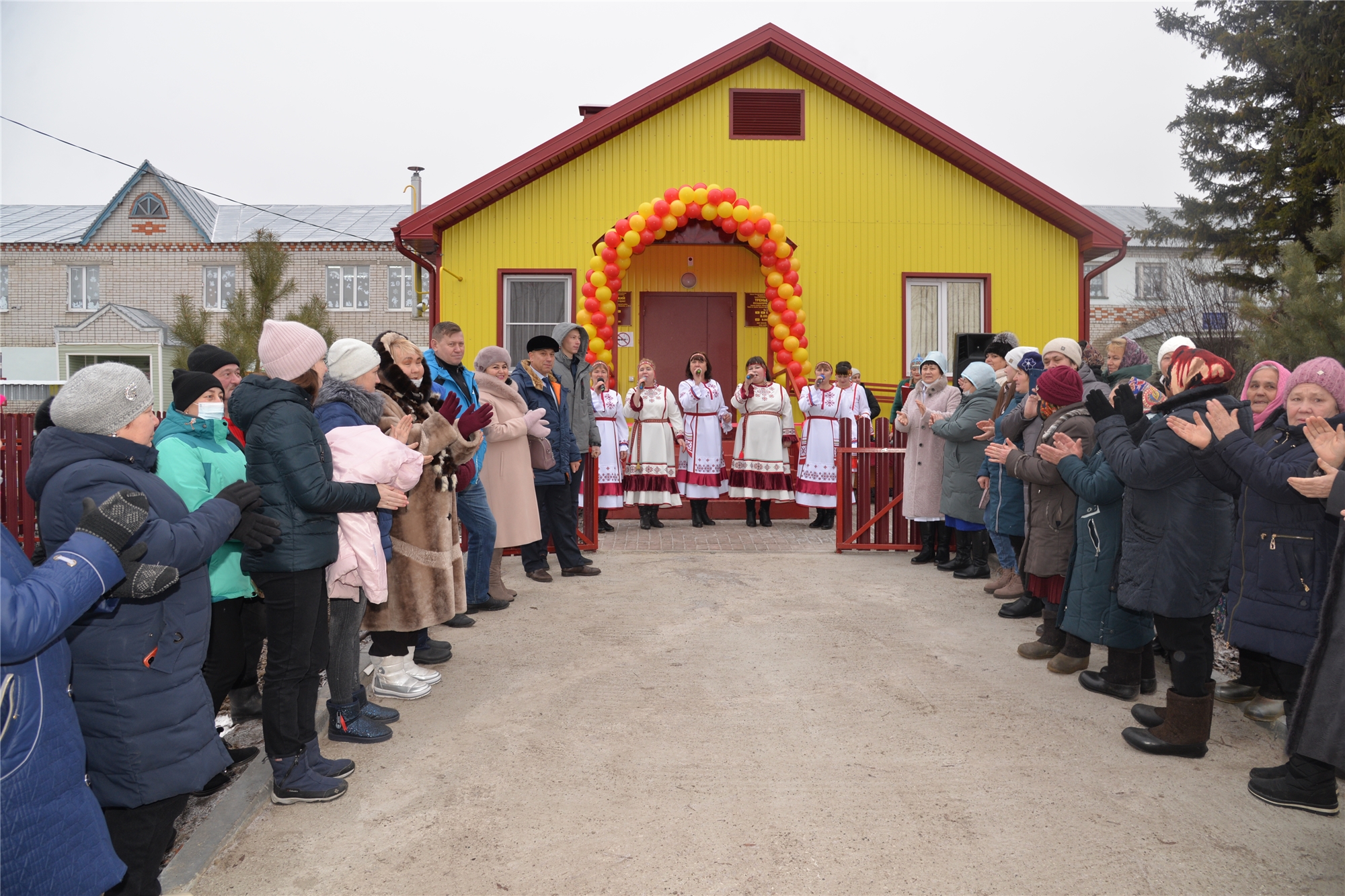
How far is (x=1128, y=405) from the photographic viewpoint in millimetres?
4426

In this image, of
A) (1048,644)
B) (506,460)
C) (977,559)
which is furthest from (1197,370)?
(506,460)

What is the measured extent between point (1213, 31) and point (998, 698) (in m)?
26.6

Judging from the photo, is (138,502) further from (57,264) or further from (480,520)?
(57,264)

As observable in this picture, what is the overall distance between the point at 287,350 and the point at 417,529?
144cm

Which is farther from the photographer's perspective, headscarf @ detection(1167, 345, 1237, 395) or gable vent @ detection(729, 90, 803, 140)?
gable vent @ detection(729, 90, 803, 140)

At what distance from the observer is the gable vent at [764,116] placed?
13.4 m

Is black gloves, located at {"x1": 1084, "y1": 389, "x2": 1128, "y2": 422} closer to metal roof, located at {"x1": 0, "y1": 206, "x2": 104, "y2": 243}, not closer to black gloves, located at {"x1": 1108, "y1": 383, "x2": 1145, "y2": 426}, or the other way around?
black gloves, located at {"x1": 1108, "y1": 383, "x2": 1145, "y2": 426}

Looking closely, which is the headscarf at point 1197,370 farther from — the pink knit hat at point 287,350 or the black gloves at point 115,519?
the black gloves at point 115,519

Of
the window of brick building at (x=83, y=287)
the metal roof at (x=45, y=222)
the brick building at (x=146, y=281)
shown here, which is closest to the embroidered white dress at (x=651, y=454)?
the brick building at (x=146, y=281)

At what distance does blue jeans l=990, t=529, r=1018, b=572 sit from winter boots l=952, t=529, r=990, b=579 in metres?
1.00

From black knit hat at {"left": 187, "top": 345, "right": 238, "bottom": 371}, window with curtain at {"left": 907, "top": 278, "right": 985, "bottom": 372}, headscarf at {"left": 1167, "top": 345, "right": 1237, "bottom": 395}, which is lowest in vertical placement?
headscarf at {"left": 1167, "top": 345, "right": 1237, "bottom": 395}

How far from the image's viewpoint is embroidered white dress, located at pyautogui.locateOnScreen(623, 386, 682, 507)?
37.5 feet

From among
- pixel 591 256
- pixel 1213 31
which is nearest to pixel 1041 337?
pixel 591 256

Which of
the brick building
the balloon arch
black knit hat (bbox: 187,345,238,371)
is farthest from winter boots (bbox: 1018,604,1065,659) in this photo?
the brick building
